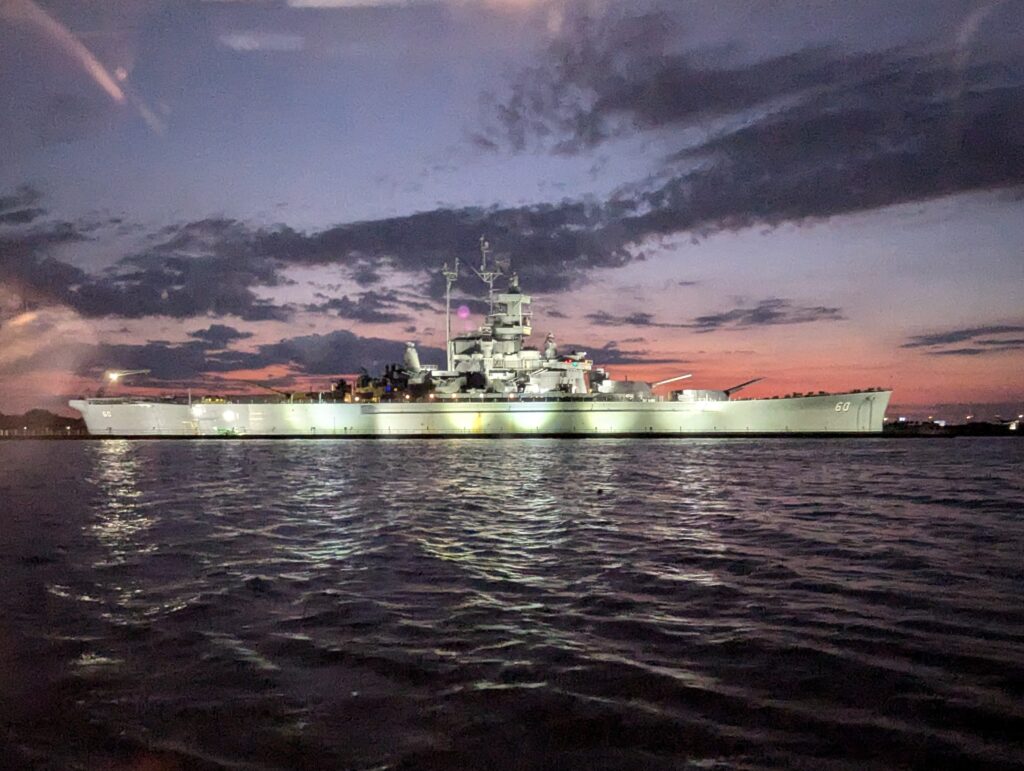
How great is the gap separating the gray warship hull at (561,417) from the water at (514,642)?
67135mm

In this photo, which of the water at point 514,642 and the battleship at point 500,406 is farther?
the battleship at point 500,406

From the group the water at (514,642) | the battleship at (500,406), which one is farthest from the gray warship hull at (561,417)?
the water at (514,642)

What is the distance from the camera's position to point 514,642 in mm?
7938

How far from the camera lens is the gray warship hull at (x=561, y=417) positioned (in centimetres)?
8575

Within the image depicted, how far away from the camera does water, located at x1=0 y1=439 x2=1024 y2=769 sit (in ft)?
17.7

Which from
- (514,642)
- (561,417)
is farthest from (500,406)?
(514,642)

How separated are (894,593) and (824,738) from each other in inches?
230

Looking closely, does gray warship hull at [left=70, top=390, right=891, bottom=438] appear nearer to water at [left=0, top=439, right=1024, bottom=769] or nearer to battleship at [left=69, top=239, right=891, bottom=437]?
battleship at [left=69, top=239, right=891, bottom=437]

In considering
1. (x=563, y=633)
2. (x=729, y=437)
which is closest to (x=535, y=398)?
(x=729, y=437)

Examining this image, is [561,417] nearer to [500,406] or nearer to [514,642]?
[500,406]

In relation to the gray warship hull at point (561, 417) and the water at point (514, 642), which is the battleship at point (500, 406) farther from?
the water at point (514, 642)

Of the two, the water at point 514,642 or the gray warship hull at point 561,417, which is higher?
the gray warship hull at point 561,417

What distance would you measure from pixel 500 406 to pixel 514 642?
3103 inches

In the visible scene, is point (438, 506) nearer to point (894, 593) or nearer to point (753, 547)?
point (753, 547)
